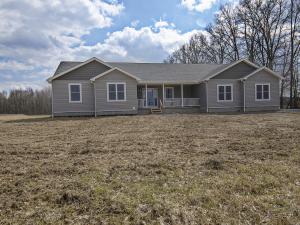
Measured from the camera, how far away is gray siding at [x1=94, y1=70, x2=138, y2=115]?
64.4ft

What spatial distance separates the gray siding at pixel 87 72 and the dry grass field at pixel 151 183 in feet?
38.0

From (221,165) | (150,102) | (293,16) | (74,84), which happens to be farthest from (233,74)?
(221,165)

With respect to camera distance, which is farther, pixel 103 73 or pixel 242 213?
pixel 103 73

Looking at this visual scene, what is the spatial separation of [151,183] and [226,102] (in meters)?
18.5

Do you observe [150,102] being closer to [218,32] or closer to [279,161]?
[279,161]

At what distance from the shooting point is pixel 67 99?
1942 cm

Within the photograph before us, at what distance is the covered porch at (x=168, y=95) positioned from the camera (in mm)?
22281

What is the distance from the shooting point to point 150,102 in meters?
23.3

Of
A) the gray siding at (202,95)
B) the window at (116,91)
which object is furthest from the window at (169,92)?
the window at (116,91)

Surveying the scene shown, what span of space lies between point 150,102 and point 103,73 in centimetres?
557

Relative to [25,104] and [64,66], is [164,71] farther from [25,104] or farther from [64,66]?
[25,104]

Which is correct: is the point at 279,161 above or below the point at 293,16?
Answer: below

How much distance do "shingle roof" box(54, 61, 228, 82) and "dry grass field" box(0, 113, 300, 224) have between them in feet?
46.1

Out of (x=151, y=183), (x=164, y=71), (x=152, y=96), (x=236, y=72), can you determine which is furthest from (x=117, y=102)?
(x=151, y=183)
